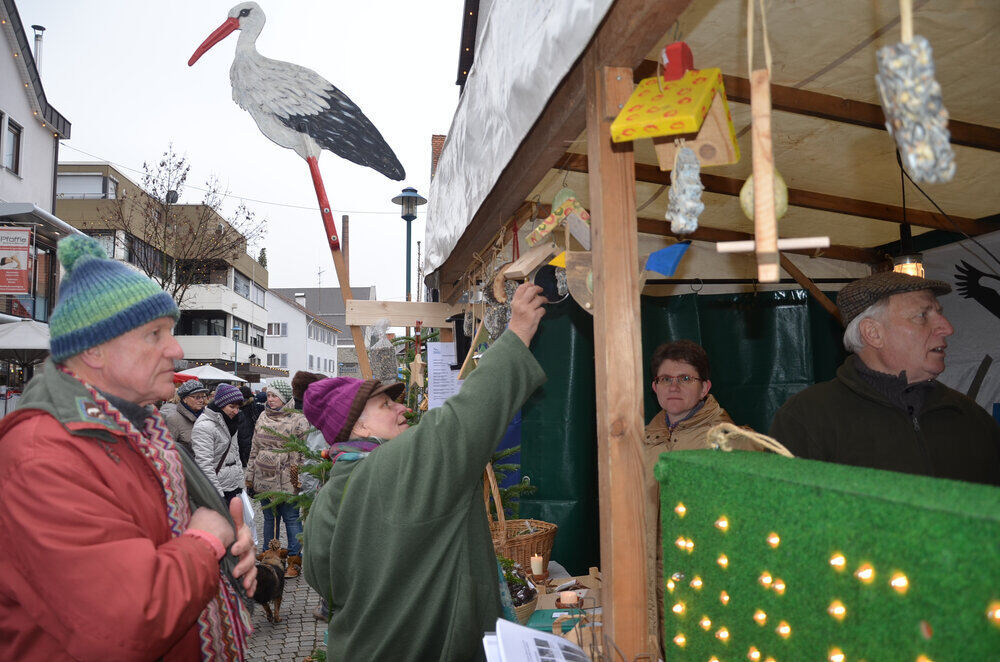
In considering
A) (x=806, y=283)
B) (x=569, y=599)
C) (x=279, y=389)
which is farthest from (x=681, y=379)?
(x=279, y=389)

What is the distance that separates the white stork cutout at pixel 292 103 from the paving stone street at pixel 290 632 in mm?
2911

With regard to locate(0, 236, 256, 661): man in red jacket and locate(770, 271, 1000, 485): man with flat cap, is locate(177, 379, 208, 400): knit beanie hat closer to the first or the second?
locate(0, 236, 256, 661): man in red jacket

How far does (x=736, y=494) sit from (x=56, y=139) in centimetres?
2136

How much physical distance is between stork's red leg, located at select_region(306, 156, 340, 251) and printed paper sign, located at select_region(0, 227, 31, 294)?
8.96m

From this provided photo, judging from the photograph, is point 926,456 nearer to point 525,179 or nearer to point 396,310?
point 525,179

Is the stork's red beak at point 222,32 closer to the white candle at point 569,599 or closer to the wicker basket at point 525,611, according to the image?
the wicker basket at point 525,611

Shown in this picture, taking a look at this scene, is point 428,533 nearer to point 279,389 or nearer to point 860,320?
point 860,320

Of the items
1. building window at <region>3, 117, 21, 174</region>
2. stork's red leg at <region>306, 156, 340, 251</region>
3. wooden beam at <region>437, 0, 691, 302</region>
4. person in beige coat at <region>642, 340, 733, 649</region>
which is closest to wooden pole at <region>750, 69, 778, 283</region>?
wooden beam at <region>437, 0, 691, 302</region>

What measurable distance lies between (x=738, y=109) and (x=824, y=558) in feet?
8.18

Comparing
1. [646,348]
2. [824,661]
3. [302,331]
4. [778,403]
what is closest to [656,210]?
[646,348]

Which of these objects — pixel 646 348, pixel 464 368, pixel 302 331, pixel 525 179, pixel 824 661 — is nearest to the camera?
pixel 824 661

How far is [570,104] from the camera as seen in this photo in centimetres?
202

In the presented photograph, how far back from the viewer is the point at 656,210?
4359 millimetres

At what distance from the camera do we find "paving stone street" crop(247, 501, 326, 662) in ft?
16.4
